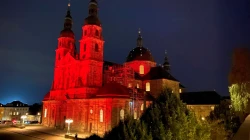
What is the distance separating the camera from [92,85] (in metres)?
41.7

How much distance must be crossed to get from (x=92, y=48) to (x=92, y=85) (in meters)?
6.90

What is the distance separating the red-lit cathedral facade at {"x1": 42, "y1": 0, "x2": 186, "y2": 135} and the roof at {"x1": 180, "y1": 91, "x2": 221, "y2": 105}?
7.61 metres

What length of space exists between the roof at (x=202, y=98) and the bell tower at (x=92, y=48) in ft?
78.8

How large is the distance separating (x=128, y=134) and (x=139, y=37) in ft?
173

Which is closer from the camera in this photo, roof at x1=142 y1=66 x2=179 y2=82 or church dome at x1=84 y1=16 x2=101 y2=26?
church dome at x1=84 y1=16 x2=101 y2=26

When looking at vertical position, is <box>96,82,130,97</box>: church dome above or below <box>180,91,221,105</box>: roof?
above

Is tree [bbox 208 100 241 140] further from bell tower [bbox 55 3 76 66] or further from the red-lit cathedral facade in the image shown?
bell tower [bbox 55 3 76 66]

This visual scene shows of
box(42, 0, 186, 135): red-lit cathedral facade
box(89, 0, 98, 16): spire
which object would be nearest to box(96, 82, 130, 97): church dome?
box(42, 0, 186, 135): red-lit cathedral facade

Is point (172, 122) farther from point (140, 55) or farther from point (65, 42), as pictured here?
point (140, 55)

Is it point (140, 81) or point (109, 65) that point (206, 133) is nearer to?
point (109, 65)

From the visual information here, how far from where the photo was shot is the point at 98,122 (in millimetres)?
38344

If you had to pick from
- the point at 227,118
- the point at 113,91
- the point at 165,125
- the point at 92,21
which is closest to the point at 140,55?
the point at 92,21

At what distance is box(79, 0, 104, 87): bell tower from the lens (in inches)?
1641

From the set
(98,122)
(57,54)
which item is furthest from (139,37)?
(98,122)
